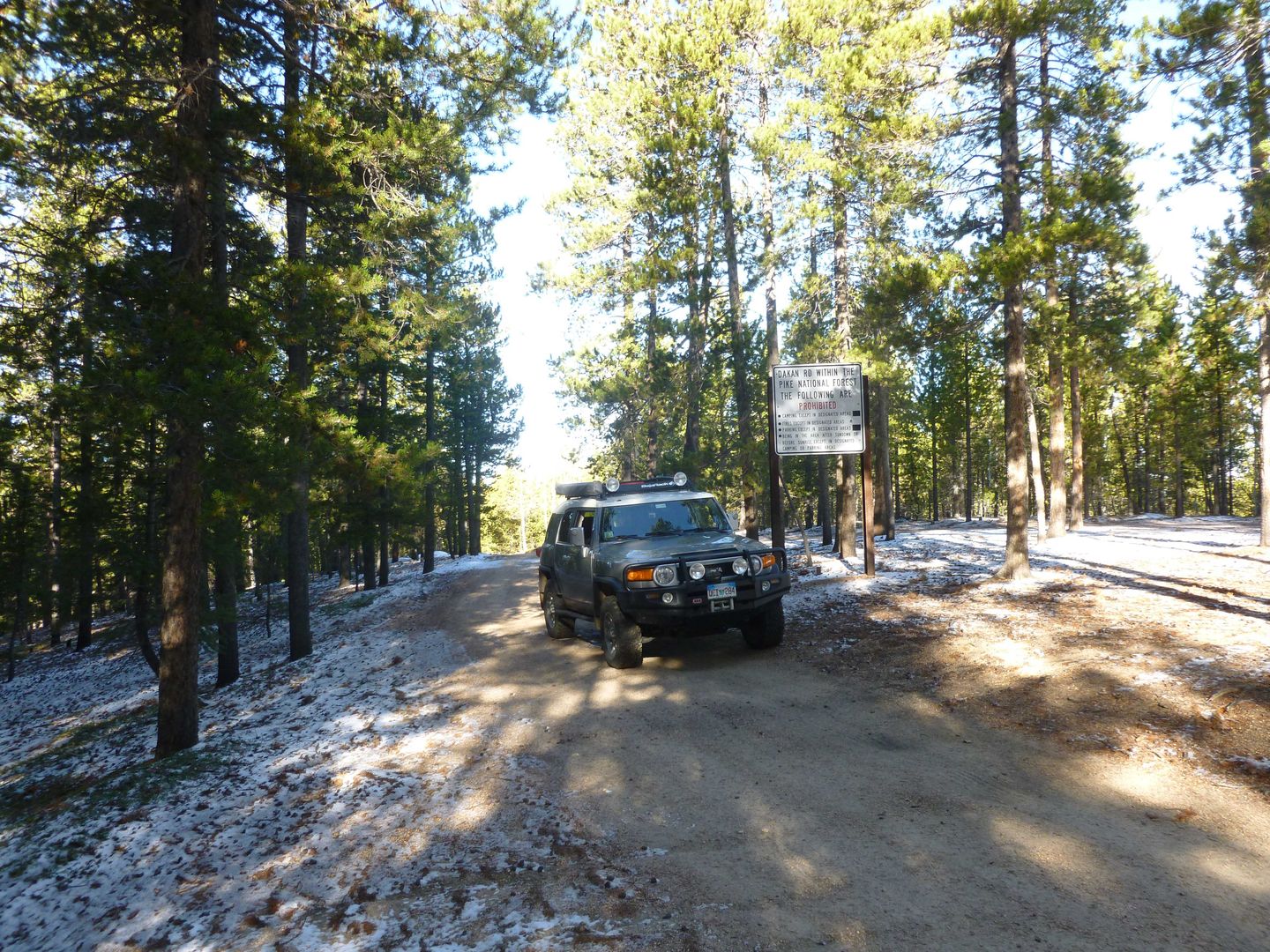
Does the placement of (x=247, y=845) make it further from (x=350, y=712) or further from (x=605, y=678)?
(x=605, y=678)

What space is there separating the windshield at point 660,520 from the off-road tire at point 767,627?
1.32 metres

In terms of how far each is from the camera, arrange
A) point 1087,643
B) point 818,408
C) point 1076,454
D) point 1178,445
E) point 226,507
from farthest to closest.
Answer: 1. point 1178,445
2. point 1076,454
3. point 818,408
4. point 226,507
5. point 1087,643

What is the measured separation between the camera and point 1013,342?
40.2 feet

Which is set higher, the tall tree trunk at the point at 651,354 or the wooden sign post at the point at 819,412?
the tall tree trunk at the point at 651,354

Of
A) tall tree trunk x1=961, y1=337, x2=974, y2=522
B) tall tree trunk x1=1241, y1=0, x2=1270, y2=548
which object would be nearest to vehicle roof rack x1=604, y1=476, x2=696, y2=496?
tall tree trunk x1=1241, y1=0, x2=1270, y2=548

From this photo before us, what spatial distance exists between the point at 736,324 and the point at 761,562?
11016 millimetres

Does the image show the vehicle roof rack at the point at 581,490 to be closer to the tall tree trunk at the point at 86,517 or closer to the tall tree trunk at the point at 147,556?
the tall tree trunk at the point at 86,517

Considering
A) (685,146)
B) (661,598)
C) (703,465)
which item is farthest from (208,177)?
(703,465)

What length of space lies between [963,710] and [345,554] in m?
28.4

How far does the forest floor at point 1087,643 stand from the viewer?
5.73 metres

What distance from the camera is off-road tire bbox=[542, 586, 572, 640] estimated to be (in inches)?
435

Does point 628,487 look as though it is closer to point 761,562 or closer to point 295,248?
point 761,562

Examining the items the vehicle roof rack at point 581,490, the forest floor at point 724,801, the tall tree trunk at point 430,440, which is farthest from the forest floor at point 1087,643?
the tall tree trunk at point 430,440

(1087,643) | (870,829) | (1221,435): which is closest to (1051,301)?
(1087,643)
